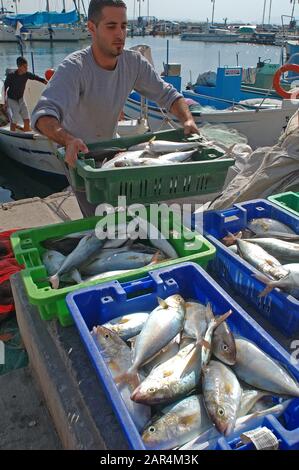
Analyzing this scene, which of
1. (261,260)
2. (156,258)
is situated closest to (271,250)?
(261,260)

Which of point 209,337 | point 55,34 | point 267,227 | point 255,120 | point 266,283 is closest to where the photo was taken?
point 209,337

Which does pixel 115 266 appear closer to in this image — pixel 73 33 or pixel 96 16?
pixel 96 16

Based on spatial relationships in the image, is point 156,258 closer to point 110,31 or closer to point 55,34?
point 110,31

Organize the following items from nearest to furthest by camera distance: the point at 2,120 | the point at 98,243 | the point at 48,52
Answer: the point at 98,243 → the point at 2,120 → the point at 48,52

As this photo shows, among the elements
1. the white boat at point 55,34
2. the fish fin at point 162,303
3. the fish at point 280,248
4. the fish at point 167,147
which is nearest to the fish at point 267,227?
the fish at point 280,248

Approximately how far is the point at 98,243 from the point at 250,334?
1162mm

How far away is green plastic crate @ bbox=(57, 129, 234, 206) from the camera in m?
2.35

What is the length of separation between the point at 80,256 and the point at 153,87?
190 cm

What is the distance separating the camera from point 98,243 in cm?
248

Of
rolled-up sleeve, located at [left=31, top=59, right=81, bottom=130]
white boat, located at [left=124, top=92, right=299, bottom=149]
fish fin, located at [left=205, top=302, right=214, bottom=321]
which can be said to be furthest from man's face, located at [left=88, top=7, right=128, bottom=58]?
white boat, located at [left=124, top=92, right=299, bottom=149]

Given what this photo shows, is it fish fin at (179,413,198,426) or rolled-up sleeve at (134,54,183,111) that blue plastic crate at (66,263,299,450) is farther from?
rolled-up sleeve at (134,54,183,111)

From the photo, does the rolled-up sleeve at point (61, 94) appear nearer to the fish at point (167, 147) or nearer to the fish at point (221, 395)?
the fish at point (167, 147)

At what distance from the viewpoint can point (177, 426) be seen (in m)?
1.43
